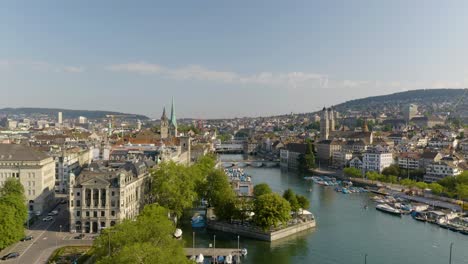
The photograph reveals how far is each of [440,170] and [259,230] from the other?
31998 millimetres

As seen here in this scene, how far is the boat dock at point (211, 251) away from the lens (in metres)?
25.6

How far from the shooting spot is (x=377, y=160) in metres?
60.6

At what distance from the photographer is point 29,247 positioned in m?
25.3

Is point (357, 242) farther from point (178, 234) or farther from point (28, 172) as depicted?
point (28, 172)

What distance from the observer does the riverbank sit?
2881 cm

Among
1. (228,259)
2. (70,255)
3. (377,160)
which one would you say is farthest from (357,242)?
(377,160)

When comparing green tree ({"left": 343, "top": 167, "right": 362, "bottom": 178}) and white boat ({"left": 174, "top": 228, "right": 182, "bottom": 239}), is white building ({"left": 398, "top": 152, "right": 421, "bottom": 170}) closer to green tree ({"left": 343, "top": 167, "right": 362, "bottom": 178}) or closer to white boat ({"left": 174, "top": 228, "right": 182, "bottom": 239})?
green tree ({"left": 343, "top": 167, "right": 362, "bottom": 178})

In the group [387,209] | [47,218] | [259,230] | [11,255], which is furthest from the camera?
[387,209]

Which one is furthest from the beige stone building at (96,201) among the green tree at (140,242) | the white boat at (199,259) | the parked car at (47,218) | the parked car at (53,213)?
the green tree at (140,242)

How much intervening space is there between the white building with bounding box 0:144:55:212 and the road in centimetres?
303

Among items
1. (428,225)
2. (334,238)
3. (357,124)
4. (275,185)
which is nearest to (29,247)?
(334,238)

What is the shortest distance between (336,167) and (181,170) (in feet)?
138

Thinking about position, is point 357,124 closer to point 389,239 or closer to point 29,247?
point 389,239

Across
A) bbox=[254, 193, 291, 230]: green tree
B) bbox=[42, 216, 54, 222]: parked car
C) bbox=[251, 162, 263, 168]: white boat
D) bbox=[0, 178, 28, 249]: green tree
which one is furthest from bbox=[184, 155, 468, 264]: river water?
bbox=[251, 162, 263, 168]: white boat
